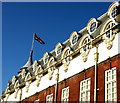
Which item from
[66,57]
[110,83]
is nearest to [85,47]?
[66,57]

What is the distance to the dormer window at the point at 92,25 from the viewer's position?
1021 inches

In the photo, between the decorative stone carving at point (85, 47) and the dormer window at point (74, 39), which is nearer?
the decorative stone carving at point (85, 47)

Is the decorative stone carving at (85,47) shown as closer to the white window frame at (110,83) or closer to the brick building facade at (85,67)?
the brick building facade at (85,67)

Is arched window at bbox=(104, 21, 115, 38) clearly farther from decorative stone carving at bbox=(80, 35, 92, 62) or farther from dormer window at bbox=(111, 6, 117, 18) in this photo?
decorative stone carving at bbox=(80, 35, 92, 62)

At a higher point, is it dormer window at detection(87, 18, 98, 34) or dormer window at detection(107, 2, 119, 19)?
dormer window at detection(107, 2, 119, 19)

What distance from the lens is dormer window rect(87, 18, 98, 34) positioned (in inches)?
1021

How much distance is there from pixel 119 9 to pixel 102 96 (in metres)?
8.23

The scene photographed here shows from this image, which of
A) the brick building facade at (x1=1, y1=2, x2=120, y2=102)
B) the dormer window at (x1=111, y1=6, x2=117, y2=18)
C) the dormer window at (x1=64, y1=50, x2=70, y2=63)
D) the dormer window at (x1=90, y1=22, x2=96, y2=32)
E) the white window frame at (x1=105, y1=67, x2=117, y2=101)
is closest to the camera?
the white window frame at (x1=105, y1=67, x2=117, y2=101)

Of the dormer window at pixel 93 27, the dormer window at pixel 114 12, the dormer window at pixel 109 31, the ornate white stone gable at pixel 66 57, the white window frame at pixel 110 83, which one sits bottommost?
the white window frame at pixel 110 83

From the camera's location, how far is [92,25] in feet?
87.5

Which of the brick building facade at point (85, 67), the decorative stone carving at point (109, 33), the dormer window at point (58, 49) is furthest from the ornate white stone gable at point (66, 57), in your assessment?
the decorative stone carving at point (109, 33)

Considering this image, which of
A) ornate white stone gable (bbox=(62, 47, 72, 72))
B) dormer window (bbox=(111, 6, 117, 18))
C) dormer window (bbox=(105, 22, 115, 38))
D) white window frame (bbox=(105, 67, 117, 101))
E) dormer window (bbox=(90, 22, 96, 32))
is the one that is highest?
dormer window (bbox=(111, 6, 117, 18))

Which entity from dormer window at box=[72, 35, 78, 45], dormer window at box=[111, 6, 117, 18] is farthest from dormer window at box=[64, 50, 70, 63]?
dormer window at box=[111, 6, 117, 18]

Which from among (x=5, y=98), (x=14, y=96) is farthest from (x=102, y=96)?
(x=5, y=98)
